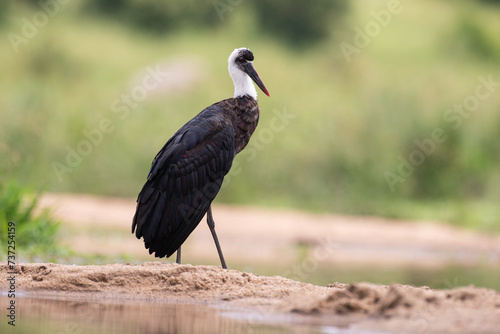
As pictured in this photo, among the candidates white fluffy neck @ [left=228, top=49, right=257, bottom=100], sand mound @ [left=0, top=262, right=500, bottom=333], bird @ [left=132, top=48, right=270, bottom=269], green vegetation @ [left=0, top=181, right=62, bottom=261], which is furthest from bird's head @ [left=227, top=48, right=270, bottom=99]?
green vegetation @ [left=0, top=181, right=62, bottom=261]

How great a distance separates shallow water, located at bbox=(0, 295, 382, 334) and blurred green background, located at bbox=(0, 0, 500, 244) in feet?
15.6

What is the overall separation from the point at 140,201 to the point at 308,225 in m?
8.45

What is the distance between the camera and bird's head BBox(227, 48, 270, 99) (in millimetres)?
8727

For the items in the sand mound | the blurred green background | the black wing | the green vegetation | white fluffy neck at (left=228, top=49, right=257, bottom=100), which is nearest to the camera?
the sand mound

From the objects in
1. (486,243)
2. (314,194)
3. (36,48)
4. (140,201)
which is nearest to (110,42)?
(36,48)

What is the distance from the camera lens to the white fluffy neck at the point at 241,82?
343 inches

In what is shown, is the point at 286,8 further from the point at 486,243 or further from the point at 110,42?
the point at 486,243

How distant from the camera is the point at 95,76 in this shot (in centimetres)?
3041

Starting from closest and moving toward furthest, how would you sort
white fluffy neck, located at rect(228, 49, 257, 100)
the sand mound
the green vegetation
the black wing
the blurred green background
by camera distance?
the sand mound, the black wing, white fluffy neck, located at rect(228, 49, 257, 100), the green vegetation, the blurred green background

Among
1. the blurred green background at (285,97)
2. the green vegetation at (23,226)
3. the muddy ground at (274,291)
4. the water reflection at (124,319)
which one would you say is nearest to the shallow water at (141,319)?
the water reflection at (124,319)

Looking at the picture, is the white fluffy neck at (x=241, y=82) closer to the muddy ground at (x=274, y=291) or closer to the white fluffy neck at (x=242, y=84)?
the white fluffy neck at (x=242, y=84)

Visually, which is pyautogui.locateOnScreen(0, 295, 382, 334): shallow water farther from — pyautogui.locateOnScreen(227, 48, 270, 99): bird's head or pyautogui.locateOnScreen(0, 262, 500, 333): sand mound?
pyautogui.locateOnScreen(227, 48, 270, 99): bird's head

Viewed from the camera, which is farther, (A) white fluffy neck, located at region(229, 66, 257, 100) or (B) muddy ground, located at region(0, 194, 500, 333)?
(A) white fluffy neck, located at region(229, 66, 257, 100)

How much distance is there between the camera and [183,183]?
772 cm
